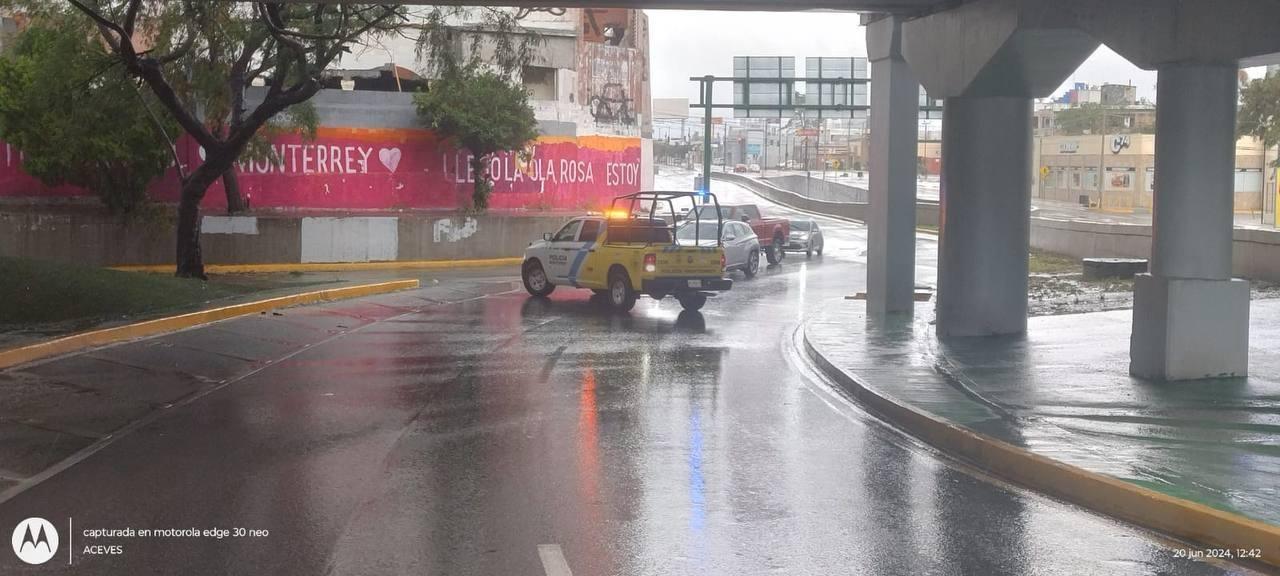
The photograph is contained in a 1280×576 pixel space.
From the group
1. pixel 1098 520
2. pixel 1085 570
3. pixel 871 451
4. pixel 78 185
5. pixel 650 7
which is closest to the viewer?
pixel 1085 570

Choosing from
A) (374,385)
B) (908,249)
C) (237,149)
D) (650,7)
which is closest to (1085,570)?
(374,385)

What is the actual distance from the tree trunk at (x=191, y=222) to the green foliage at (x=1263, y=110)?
36112 millimetres

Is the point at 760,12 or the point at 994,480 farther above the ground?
the point at 760,12

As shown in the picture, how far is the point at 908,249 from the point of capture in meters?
22.3

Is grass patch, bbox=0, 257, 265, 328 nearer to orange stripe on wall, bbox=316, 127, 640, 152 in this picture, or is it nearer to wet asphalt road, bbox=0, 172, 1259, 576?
wet asphalt road, bbox=0, 172, 1259, 576

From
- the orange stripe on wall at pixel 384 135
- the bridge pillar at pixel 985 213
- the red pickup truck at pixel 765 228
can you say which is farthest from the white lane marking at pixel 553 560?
the orange stripe on wall at pixel 384 135

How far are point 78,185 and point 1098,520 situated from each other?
107 feet

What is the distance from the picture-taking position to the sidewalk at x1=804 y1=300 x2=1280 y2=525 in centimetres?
918

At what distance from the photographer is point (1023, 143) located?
18391mm

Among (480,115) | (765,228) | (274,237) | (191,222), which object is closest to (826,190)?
(765,228)

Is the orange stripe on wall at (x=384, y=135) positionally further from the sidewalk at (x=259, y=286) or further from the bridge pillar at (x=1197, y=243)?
the bridge pillar at (x=1197, y=243)

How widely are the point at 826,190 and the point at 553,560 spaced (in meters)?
86.5

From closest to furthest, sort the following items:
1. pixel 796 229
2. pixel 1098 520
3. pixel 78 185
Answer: pixel 1098 520, pixel 78 185, pixel 796 229

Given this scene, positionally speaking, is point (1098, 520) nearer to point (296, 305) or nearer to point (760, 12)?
point (760, 12)
